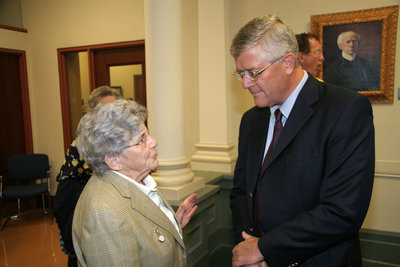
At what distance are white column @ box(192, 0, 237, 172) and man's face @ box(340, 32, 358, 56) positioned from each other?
3.75 feet

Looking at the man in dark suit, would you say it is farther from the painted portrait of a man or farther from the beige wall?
the beige wall

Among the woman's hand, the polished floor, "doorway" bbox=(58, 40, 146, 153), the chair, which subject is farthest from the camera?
the chair

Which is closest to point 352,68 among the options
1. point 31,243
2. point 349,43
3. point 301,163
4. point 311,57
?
point 349,43

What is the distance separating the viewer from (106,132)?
1307mm

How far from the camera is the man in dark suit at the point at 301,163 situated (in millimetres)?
1200

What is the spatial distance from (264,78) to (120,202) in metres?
0.80

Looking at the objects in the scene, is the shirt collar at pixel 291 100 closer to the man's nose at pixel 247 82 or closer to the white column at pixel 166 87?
the man's nose at pixel 247 82

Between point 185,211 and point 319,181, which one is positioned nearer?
point 319,181

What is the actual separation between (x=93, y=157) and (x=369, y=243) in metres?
2.78

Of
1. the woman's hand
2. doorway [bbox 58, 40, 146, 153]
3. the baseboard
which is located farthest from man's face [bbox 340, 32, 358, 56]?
doorway [bbox 58, 40, 146, 153]

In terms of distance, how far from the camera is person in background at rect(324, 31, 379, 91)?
2869 millimetres

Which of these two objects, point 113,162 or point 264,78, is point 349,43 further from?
point 113,162

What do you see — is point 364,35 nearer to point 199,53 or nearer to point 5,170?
point 199,53

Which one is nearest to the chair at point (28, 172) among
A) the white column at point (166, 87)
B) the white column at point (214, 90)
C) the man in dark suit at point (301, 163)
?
the white column at point (214, 90)
